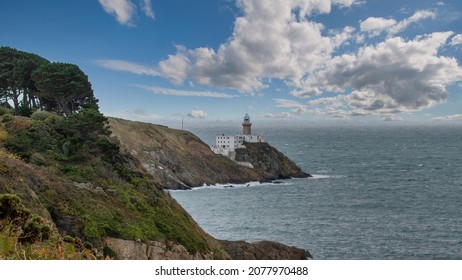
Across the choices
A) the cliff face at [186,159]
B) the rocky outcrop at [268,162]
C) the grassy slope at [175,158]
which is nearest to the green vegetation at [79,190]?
the cliff face at [186,159]

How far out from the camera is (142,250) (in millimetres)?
15109

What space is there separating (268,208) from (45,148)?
101 ft

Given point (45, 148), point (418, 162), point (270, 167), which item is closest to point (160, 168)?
point (270, 167)

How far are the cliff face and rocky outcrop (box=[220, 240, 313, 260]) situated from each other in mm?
32715

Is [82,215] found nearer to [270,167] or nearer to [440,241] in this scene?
[440,241]

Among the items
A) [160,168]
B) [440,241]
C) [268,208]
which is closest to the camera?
[440,241]

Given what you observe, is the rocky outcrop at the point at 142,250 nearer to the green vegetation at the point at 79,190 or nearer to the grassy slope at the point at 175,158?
the green vegetation at the point at 79,190

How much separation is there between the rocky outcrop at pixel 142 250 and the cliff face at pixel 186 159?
1647 inches

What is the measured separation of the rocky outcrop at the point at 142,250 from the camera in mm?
14300

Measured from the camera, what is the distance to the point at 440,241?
100 ft

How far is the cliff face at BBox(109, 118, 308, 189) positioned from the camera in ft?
204

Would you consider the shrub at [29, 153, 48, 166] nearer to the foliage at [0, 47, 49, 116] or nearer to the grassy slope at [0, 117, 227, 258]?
the grassy slope at [0, 117, 227, 258]

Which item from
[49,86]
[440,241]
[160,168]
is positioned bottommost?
[440,241]

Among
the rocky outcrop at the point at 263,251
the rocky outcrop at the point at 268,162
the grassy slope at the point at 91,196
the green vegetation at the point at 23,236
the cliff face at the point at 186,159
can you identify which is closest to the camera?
the green vegetation at the point at 23,236
